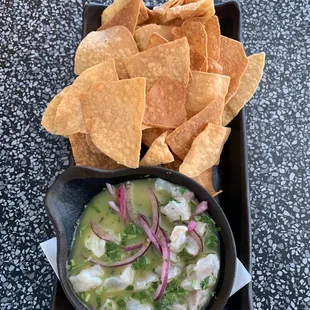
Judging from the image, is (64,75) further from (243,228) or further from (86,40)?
(243,228)

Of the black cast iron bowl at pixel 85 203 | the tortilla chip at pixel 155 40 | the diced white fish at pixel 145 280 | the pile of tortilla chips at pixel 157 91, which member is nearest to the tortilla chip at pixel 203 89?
the pile of tortilla chips at pixel 157 91

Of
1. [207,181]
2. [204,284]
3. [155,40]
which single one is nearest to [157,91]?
[155,40]

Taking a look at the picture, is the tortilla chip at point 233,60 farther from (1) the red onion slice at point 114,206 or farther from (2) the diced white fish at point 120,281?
(2) the diced white fish at point 120,281

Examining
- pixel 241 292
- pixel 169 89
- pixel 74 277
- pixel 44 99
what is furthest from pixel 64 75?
pixel 241 292

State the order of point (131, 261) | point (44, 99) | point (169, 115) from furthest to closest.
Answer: point (44, 99) < point (169, 115) < point (131, 261)

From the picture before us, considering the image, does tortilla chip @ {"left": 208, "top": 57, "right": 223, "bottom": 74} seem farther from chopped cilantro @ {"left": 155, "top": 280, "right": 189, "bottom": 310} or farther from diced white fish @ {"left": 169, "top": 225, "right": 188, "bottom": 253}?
chopped cilantro @ {"left": 155, "top": 280, "right": 189, "bottom": 310}

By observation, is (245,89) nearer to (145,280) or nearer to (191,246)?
(191,246)

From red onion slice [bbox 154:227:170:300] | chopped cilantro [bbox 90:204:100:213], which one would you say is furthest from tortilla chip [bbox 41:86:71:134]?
Result: red onion slice [bbox 154:227:170:300]
